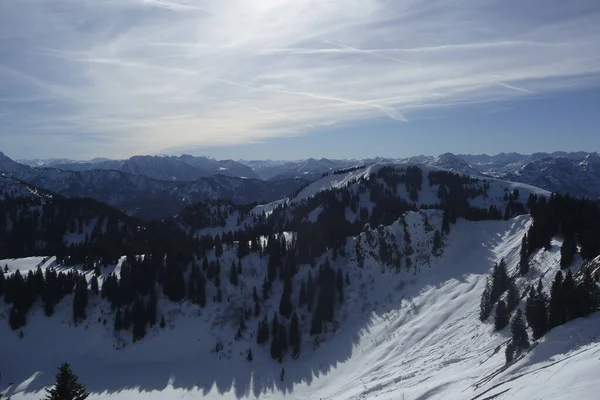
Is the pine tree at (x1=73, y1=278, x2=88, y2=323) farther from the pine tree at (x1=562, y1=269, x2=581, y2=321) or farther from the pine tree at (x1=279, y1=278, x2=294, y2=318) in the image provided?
the pine tree at (x1=562, y1=269, x2=581, y2=321)

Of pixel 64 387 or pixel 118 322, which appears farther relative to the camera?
pixel 118 322

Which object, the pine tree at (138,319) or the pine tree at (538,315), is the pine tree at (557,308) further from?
the pine tree at (138,319)

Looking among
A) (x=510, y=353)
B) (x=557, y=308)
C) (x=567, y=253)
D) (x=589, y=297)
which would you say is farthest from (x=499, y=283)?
(x=510, y=353)

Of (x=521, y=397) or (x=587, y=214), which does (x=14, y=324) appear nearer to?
(x=521, y=397)

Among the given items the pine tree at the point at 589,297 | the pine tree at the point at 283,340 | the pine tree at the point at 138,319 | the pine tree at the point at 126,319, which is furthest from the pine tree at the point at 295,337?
the pine tree at the point at 589,297

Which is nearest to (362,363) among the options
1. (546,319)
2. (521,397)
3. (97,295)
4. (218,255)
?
(546,319)

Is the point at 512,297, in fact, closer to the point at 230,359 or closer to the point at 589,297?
the point at 589,297
